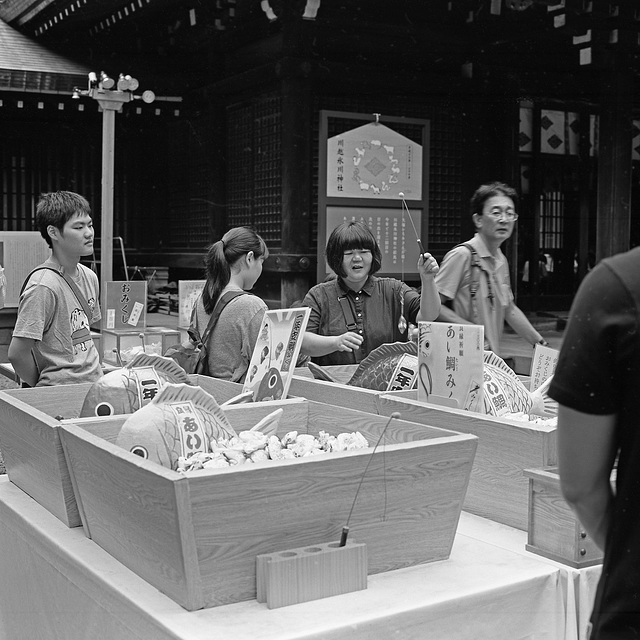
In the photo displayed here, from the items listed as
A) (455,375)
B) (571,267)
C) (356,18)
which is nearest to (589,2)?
(356,18)

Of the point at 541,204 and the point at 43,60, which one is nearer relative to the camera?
the point at 43,60

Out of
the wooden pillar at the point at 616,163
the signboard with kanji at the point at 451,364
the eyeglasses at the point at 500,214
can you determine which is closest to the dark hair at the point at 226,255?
the eyeglasses at the point at 500,214

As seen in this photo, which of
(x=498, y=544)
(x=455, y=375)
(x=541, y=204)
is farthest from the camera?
(x=541, y=204)

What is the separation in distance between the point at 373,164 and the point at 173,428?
8.02 metres

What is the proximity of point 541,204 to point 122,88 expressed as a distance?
22.5 ft

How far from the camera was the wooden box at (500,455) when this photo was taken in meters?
2.11

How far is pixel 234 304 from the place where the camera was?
3527 millimetres

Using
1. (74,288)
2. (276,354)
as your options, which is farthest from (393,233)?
(276,354)

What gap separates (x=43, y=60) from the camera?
1069cm

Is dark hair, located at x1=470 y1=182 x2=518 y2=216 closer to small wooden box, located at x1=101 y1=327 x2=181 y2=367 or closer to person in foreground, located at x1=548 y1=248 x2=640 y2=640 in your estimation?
person in foreground, located at x1=548 y1=248 x2=640 y2=640

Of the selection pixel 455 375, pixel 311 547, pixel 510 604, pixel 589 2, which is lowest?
pixel 510 604

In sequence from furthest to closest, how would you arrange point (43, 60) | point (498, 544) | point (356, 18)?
1. point (43, 60)
2. point (356, 18)
3. point (498, 544)

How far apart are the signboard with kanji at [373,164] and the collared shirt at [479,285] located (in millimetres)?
5721

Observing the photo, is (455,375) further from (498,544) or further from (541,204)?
(541,204)
